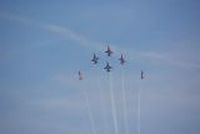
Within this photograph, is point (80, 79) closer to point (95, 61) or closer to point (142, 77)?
point (95, 61)

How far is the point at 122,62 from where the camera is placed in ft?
289

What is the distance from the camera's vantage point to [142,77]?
86500 millimetres

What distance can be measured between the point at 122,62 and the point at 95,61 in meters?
5.48

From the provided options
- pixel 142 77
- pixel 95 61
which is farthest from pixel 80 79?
pixel 142 77

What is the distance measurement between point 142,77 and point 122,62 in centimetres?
499

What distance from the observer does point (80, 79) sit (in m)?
83.6

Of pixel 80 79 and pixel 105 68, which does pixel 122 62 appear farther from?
pixel 80 79

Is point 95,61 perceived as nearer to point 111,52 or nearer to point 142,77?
point 111,52

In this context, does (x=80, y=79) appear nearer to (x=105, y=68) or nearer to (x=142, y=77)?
(x=105, y=68)

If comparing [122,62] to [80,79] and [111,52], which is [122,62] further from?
[80,79]

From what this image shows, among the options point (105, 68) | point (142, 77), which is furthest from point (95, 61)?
point (142, 77)

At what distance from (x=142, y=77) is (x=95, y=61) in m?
9.51

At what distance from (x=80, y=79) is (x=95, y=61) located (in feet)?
17.1

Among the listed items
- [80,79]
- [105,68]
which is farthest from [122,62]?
[80,79]
